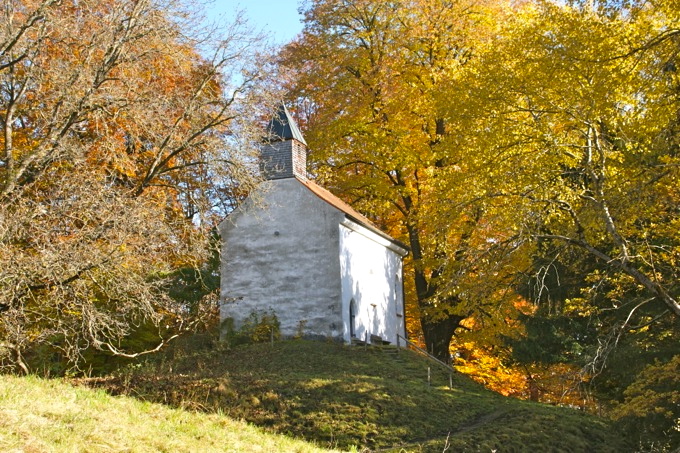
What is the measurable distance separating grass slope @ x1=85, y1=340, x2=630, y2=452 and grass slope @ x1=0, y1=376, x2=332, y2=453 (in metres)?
3.22

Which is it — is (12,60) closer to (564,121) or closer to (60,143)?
(60,143)

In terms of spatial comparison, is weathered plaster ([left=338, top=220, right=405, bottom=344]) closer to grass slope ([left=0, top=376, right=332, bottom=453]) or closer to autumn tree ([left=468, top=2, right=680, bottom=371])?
autumn tree ([left=468, top=2, right=680, bottom=371])

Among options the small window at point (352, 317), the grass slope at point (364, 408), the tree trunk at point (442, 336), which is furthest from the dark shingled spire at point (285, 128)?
the grass slope at point (364, 408)

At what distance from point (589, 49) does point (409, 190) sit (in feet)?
41.9

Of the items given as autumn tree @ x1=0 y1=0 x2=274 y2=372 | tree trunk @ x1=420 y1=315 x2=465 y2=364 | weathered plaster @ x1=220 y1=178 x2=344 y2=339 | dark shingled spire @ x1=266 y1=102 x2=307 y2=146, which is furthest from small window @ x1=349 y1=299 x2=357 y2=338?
autumn tree @ x1=0 y1=0 x2=274 y2=372

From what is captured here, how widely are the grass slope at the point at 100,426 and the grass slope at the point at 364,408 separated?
10.6 feet

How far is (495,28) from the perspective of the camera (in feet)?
87.4

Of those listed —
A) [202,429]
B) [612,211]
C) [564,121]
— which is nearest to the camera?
[202,429]

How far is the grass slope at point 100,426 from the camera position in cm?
804

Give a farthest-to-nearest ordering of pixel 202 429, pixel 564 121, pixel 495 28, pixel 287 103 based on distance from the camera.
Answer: pixel 287 103, pixel 495 28, pixel 564 121, pixel 202 429

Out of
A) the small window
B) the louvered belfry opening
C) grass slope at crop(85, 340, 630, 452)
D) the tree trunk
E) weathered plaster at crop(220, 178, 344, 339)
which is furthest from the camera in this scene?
the tree trunk

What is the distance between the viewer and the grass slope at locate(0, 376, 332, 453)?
804 centimetres

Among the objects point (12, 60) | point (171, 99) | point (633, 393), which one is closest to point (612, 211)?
point (633, 393)

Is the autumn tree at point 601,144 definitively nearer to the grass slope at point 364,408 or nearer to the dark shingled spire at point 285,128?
the grass slope at point 364,408
